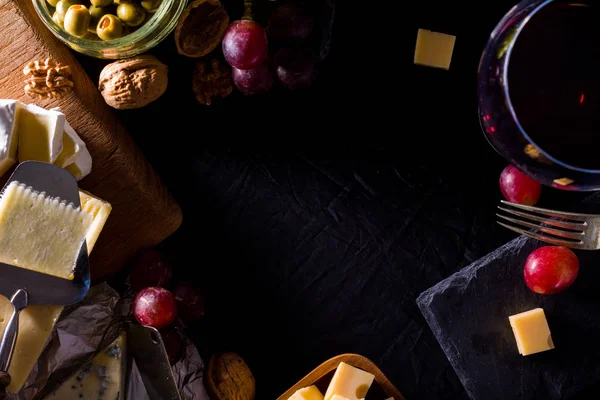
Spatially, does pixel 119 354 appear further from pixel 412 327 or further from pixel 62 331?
pixel 412 327

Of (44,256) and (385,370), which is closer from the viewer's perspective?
(44,256)

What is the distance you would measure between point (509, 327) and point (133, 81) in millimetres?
606

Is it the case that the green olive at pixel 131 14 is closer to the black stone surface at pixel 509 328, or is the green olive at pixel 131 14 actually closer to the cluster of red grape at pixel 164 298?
the cluster of red grape at pixel 164 298

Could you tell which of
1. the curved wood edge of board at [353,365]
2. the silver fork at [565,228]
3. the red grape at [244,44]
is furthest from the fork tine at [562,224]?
the red grape at [244,44]

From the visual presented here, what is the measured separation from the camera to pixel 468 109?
1010mm

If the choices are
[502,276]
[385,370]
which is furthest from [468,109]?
[385,370]

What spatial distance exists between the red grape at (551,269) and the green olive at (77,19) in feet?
2.13

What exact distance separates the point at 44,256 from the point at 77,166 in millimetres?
119

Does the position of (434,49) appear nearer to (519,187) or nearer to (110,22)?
(519,187)

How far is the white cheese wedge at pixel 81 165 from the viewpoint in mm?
888

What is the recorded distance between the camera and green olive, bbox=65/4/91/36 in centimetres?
84

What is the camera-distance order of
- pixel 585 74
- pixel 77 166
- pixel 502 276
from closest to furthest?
1. pixel 585 74
2. pixel 77 166
3. pixel 502 276

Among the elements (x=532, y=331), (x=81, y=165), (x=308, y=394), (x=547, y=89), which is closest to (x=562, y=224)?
(x=532, y=331)

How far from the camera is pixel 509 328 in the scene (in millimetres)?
997
